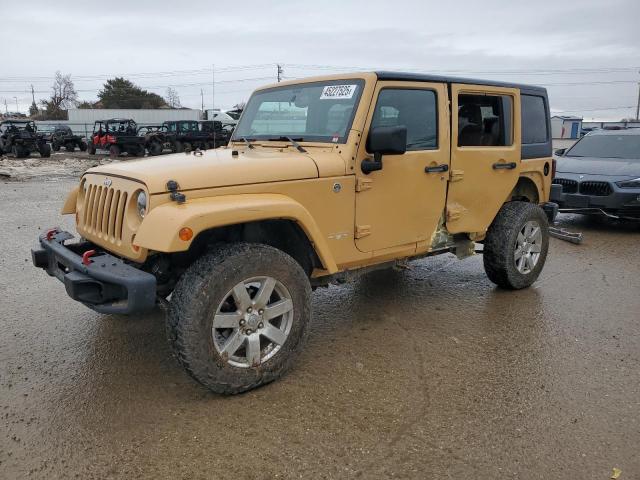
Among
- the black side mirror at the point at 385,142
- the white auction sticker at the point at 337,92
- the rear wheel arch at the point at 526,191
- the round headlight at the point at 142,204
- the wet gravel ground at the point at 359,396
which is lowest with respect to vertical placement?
the wet gravel ground at the point at 359,396

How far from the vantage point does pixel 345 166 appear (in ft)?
11.9

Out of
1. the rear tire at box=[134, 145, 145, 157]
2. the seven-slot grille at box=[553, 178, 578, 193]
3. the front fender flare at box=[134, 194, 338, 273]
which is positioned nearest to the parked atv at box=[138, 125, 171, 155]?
the rear tire at box=[134, 145, 145, 157]

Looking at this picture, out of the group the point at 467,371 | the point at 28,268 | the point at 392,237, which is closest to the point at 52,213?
the point at 28,268

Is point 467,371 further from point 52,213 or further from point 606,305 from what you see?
point 52,213

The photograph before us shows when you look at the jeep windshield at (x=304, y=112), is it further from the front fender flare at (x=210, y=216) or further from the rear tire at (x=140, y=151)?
the rear tire at (x=140, y=151)

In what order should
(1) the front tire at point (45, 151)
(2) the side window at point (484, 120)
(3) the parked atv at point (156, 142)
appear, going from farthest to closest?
(3) the parked atv at point (156, 142), (1) the front tire at point (45, 151), (2) the side window at point (484, 120)

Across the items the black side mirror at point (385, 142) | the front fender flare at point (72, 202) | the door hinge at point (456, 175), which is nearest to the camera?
the black side mirror at point (385, 142)

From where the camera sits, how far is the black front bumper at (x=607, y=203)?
807 cm

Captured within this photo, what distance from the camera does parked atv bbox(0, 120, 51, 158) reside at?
24078 millimetres

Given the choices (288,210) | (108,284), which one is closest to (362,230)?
(288,210)

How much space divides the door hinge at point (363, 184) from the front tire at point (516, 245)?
6.04ft

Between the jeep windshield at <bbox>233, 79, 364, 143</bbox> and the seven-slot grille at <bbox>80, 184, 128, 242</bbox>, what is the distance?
1.34 metres

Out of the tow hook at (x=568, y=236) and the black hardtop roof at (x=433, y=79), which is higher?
the black hardtop roof at (x=433, y=79)

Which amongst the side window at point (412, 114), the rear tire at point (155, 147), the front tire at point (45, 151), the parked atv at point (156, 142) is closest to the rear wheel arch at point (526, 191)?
the side window at point (412, 114)
